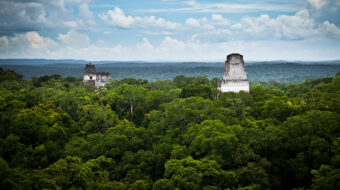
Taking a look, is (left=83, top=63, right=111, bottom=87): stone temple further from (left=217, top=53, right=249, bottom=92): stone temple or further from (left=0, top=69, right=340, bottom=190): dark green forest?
(left=217, top=53, right=249, bottom=92): stone temple

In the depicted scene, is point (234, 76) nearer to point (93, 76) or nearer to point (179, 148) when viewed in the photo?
point (179, 148)

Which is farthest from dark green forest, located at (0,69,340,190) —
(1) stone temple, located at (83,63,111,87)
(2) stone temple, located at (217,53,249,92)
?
(1) stone temple, located at (83,63,111,87)

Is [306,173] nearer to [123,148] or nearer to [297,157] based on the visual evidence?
[297,157]

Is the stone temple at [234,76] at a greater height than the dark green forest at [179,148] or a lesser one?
greater

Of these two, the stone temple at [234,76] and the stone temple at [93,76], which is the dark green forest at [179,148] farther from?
the stone temple at [93,76]

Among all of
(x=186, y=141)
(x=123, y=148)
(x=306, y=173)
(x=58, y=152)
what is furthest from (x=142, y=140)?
(x=306, y=173)

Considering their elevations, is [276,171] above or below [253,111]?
below

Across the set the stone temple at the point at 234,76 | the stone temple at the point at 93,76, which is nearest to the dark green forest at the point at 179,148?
the stone temple at the point at 234,76
